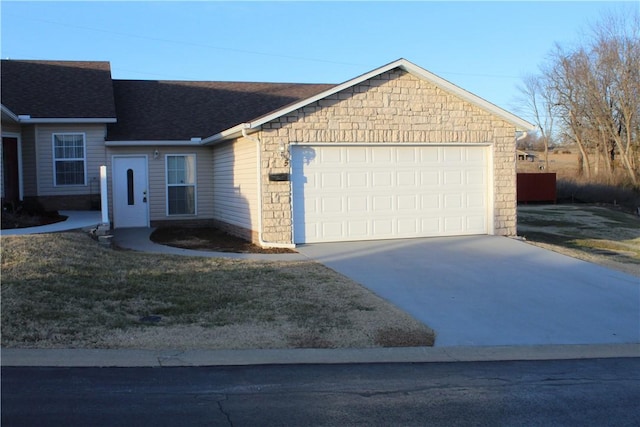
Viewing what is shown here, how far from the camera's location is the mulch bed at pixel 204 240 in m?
15.1

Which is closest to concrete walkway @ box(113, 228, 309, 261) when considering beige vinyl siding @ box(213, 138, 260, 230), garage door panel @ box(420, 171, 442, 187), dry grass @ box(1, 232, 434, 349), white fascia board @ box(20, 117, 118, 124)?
dry grass @ box(1, 232, 434, 349)

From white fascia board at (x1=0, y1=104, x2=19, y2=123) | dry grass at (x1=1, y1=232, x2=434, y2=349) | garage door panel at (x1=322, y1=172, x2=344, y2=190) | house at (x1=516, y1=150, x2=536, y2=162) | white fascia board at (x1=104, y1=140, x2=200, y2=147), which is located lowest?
dry grass at (x1=1, y1=232, x2=434, y2=349)

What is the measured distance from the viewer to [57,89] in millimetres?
→ 20625

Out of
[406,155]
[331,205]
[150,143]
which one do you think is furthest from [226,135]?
[406,155]

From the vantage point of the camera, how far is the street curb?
6898mm

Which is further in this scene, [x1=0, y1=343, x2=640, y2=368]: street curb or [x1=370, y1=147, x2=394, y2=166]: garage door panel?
[x1=370, y1=147, x2=394, y2=166]: garage door panel

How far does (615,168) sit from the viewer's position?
157 ft

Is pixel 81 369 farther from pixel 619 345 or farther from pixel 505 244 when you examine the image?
pixel 505 244

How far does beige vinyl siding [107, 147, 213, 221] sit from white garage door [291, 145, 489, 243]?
19.9 feet

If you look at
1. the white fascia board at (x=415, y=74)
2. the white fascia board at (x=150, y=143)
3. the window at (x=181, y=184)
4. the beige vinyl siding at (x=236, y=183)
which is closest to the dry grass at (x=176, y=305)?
the beige vinyl siding at (x=236, y=183)

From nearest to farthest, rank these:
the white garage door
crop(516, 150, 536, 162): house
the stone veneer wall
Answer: the stone veneer wall → the white garage door → crop(516, 150, 536, 162): house

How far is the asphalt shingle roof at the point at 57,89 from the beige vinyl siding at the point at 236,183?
12.2 ft

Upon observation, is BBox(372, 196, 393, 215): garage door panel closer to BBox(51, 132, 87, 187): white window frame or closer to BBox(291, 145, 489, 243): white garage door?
BBox(291, 145, 489, 243): white garage door

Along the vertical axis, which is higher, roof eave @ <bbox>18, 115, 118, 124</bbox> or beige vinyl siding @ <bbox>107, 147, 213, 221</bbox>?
roof eave @ <bbox>18, 115, 118, 124</bbox>
